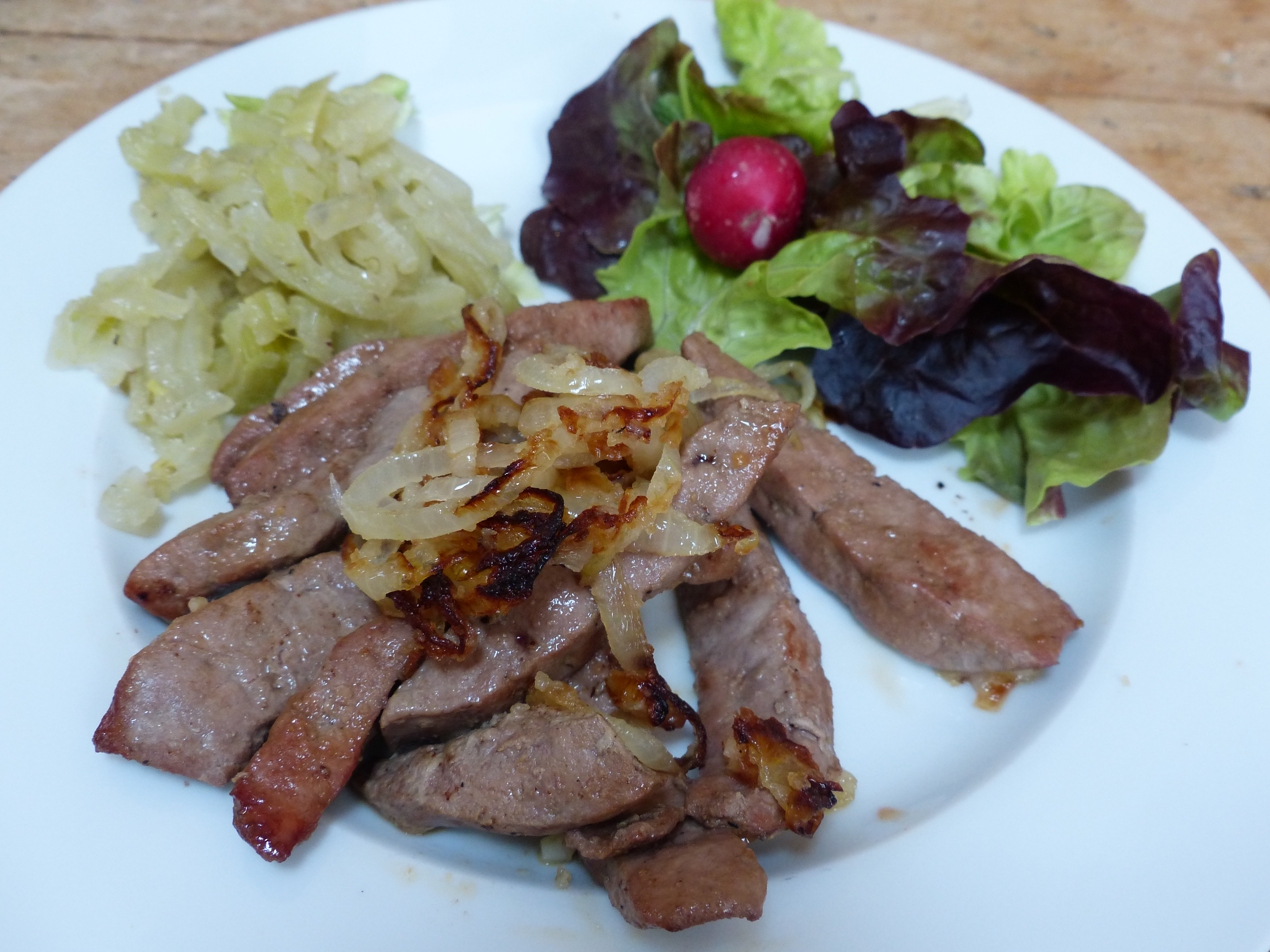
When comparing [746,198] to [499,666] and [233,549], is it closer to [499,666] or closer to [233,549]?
[499,666]

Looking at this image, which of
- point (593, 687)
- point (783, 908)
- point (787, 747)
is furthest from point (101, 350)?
point (783, 908)

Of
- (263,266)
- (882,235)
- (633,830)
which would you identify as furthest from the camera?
(882,235)

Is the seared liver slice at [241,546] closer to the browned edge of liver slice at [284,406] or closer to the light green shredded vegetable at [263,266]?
the browned edge of liver slice at [284,406]

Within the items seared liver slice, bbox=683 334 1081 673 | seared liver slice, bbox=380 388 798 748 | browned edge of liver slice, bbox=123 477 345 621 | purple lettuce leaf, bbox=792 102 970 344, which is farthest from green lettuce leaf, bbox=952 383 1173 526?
browned edge of liver slice, bbox=123 477 345 621

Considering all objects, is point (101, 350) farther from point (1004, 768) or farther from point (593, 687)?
point (1004, 768)

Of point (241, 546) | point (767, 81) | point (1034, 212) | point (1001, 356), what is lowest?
point (1001, 356)

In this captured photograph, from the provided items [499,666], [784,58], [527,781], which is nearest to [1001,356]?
[784,58]

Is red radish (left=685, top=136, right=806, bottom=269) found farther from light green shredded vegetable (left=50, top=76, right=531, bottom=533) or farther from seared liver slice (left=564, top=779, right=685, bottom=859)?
seared liver slice (left=564, top=779, right=685, bottom=859)
